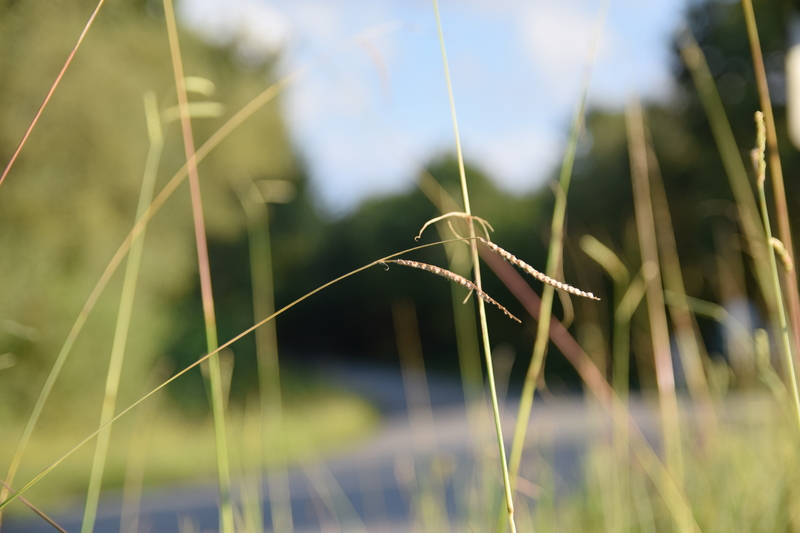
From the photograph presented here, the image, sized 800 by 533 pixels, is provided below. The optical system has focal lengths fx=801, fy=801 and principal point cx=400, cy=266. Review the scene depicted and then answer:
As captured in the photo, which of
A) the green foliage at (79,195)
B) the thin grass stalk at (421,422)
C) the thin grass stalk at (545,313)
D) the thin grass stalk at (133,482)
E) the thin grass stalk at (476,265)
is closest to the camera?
the thin grass stalk at (476,265)

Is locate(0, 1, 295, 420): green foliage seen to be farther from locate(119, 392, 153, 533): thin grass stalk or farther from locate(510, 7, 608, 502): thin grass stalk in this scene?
locate(510, 7, 608, 502): thin grass stalk

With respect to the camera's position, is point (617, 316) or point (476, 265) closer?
point (476, 265)

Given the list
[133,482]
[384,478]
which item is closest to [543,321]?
[384,478]

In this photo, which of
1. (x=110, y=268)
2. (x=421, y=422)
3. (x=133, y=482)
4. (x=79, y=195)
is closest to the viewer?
(x=110, y=268)

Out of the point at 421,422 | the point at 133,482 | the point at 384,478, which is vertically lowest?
the point at 384,478

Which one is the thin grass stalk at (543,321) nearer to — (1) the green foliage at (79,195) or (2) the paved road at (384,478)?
(2) the paved road at (384,478)

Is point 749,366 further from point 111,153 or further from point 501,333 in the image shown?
point 501,333

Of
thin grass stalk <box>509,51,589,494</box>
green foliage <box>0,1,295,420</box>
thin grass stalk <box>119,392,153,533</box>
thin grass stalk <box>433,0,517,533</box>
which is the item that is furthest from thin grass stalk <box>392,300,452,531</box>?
green foliage <box>0,1,295,420</box>

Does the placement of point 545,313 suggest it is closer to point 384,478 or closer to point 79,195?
point 384,478

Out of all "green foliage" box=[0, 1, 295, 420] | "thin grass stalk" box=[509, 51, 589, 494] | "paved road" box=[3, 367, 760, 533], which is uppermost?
"green foliage" box=[0, 1, 295, 420]

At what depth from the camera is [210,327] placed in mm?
722

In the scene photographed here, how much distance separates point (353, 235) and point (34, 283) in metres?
13.8

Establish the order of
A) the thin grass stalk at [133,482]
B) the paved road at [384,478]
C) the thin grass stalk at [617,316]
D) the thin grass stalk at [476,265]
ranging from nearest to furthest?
1. the thin grass stalk at [476,265]
2. the thin grass stalk at [617,316]
3. the thin grass stalk at [133,482]
4. the paved road at [384,478]

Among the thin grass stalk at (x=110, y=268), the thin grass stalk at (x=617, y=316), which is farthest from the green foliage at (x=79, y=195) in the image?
the thin grass stalk at (x=110, y=268)
